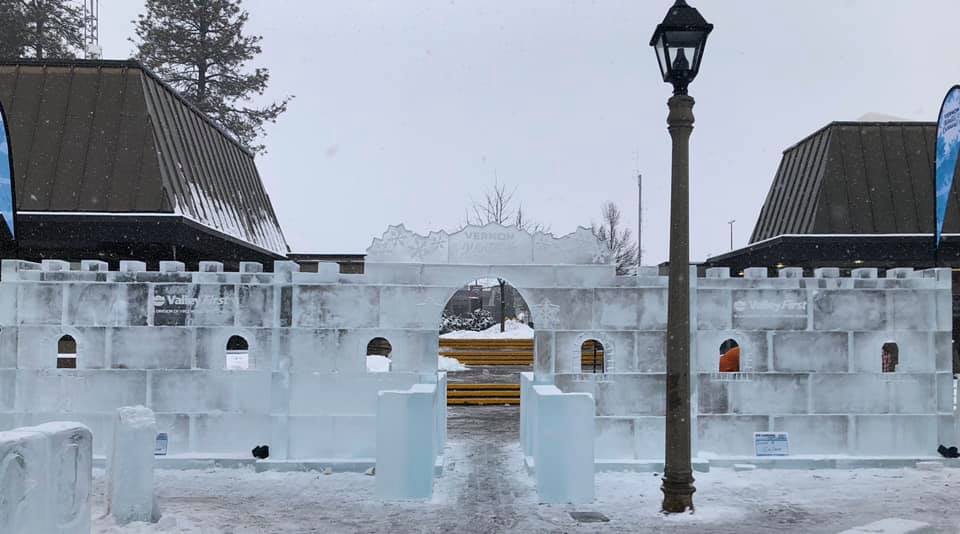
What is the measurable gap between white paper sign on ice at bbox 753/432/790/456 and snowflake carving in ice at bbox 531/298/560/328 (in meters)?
3.50

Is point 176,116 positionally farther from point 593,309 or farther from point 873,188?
point 873,188

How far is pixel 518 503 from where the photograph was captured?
10.0m

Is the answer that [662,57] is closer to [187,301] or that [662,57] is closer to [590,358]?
[187,301]

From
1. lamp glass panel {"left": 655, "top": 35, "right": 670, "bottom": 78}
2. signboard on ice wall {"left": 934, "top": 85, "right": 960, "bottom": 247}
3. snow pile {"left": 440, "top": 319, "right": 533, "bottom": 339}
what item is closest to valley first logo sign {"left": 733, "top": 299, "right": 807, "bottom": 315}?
signboard on ice wall {"left": 934, "top": 85, "right": 960, "bottom": 247}

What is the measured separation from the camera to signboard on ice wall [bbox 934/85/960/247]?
12375mm

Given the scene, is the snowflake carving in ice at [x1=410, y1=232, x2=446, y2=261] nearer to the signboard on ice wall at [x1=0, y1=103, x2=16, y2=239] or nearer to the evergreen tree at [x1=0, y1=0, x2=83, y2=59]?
the signboard on ice wall at [x1=0, y1=103, x2=16, y2=239]

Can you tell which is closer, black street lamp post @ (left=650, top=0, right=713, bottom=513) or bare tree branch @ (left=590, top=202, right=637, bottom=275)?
black street lamp post @ (left=650, top=0, right=713, bottom=513)

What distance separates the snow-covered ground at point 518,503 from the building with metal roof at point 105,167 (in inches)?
262

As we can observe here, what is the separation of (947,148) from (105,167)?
613 inches

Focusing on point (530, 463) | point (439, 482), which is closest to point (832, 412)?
point (530, 463)

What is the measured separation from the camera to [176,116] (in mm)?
19844

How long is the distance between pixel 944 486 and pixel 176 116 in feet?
57.0

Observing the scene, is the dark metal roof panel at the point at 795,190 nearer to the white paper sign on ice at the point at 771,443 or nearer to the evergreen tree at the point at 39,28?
the white paper sign on ice at the point at 771,443

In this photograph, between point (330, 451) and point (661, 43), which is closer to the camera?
point (661, 43)
